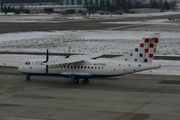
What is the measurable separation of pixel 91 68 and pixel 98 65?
0.83 m

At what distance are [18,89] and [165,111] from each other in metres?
14.9

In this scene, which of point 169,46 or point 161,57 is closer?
point 161,57

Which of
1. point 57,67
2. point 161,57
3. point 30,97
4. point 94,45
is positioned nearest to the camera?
point 30,97

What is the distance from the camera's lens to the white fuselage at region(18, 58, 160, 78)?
3853cm

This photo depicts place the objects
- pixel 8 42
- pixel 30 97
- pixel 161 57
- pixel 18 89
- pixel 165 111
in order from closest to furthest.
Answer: pixel 165 111, pixel 30 97, pixel 18 89, pixel 161 57, pixel 8 42

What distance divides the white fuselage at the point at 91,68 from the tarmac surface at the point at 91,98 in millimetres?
1007

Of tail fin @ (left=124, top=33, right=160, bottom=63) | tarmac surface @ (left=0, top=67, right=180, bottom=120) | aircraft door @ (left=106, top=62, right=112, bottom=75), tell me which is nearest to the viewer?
tarmac surface @ (left=0, top=67, right=180, bottom=120)

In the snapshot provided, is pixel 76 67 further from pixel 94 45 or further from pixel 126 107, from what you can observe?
pixel 94 45

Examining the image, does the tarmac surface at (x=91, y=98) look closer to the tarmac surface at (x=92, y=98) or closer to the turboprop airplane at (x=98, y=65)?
the tarmac surface at (x=92, y=98)

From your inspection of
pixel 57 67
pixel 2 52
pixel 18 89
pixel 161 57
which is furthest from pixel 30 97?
pixel 2 52

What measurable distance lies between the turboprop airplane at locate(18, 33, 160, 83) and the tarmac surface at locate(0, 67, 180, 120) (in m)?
1.02

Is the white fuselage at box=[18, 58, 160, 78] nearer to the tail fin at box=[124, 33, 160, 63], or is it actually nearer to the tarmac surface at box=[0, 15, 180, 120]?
the tail fin at box=[124, 33, 160, 63]

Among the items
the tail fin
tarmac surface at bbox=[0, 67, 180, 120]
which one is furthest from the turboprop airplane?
tarmac surface at bbox=[0, 67, 180, 120]

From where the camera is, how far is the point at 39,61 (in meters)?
42.9
